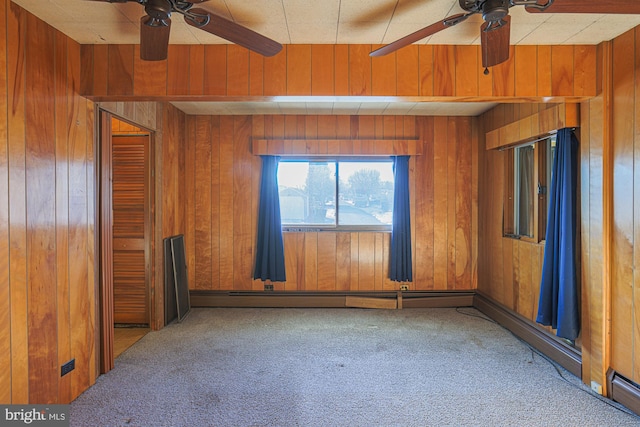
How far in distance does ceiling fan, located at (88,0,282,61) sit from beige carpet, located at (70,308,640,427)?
6.82 feet

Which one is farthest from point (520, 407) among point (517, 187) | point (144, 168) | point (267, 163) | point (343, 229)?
point (144, 168)

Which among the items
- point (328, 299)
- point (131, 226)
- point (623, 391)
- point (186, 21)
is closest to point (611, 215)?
point (623, 391)

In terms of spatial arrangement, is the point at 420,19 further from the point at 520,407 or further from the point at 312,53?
the point at 520,407

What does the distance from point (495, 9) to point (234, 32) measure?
118cm

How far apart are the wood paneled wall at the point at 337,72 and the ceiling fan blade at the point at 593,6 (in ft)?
2.69

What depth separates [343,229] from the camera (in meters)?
4.39

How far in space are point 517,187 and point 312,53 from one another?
2.63 m

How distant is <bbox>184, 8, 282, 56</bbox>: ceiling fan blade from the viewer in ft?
5.20

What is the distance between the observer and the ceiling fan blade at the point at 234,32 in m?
1.58

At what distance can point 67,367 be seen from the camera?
2.28 m

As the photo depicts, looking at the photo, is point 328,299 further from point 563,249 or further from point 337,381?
point 563,249

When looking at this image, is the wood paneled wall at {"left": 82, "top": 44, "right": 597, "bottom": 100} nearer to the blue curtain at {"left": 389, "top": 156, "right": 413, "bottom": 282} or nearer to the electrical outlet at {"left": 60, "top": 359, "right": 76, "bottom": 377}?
the electrical outlet at {"left": 60, "top": 359, "right": 76, "bottom": 377}

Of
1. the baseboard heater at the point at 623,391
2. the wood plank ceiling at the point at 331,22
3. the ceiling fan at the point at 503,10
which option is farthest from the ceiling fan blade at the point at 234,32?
the baseboard heater at the point at 623,391

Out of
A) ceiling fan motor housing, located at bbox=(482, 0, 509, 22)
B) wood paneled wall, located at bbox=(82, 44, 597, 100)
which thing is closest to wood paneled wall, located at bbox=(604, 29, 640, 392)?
wood paneled wall, located at bbox=(82, 44, 597, 100)
